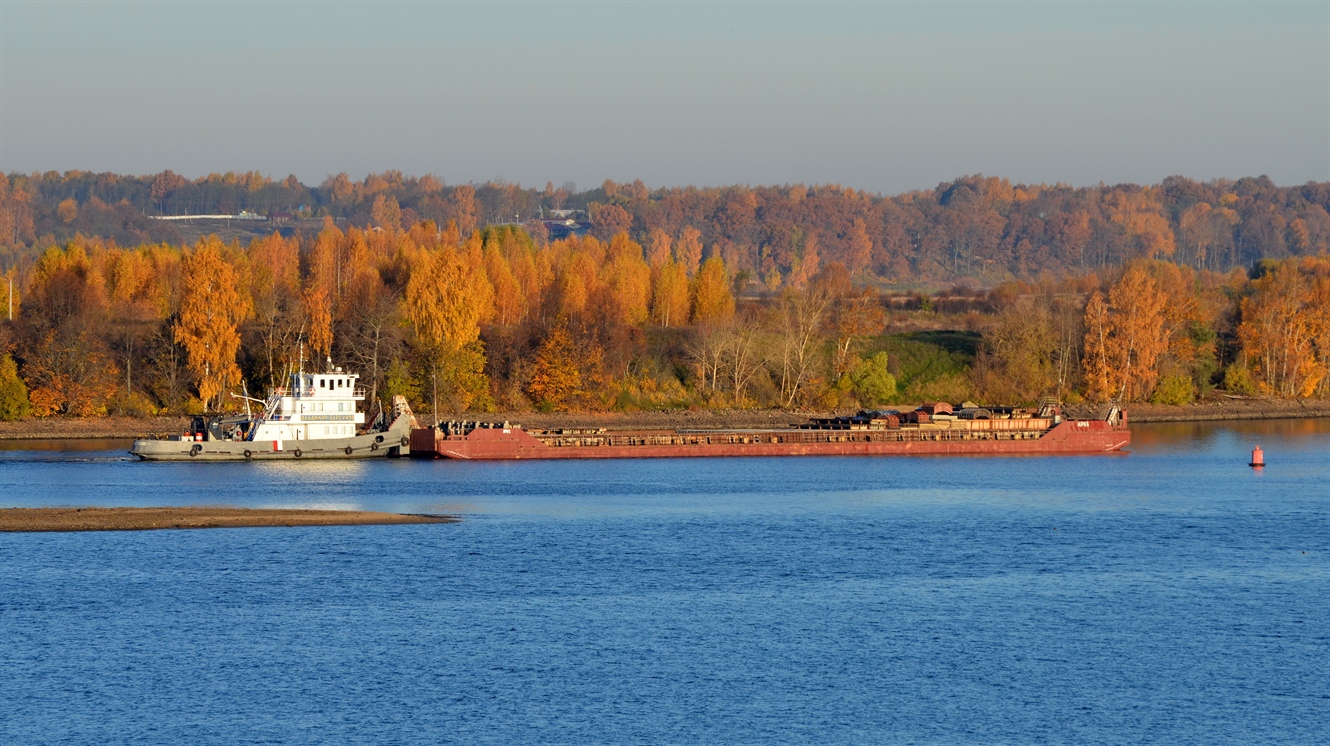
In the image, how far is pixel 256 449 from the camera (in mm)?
70750

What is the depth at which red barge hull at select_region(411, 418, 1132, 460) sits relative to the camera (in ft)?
242

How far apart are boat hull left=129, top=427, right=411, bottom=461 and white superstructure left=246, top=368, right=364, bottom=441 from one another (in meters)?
0.44

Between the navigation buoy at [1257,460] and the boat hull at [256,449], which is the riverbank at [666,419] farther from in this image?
the navigation buoy at [1257,460]

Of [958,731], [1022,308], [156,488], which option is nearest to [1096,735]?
[958,731]

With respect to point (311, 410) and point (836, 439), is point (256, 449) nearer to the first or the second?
point (311, 410)

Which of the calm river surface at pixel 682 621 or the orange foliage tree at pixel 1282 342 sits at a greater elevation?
the orange foliage tree at pixel 1282 342

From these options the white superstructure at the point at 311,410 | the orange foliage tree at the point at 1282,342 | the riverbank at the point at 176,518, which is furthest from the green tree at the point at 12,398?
the orange foliage tree at the point at 1282,342

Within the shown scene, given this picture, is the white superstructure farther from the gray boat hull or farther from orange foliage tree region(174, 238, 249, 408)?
orange foliage tree region(174, 238, 249, 408)

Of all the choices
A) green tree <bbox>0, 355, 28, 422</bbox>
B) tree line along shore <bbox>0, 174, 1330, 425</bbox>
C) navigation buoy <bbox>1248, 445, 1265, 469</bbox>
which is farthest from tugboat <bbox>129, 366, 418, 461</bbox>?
navigation buoy <bbox>1248, 445, 1265, 469</bbox>

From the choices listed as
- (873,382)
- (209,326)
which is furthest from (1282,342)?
(209,326)

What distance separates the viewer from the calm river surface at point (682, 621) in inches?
992

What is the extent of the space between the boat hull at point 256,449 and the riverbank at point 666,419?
47.0ft

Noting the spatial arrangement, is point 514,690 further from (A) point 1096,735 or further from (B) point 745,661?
(A) point 1096,735

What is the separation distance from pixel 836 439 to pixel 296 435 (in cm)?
2871
